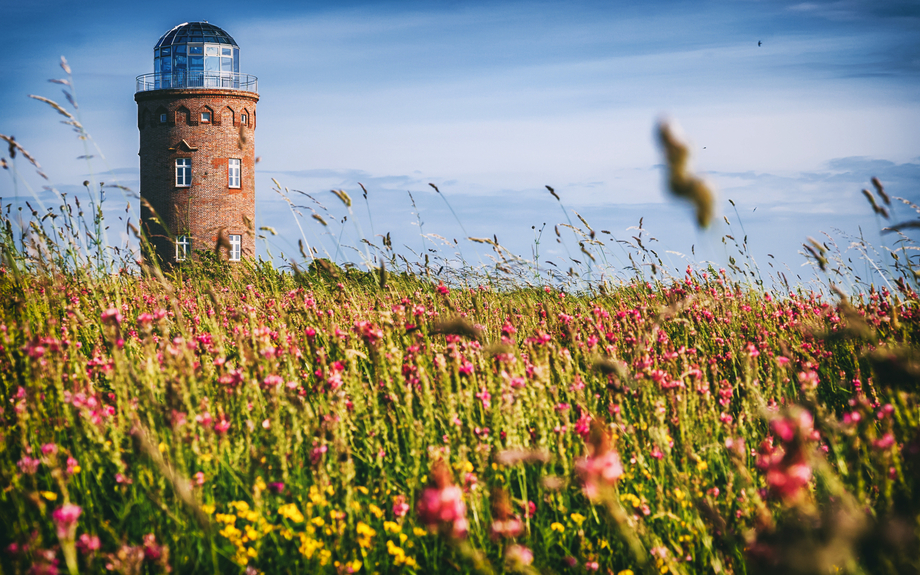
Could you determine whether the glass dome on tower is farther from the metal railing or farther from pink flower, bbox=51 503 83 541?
pink flower, bbox=51 503 83 541

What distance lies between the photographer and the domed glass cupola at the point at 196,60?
2803 cm

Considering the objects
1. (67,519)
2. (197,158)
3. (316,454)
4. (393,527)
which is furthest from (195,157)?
(67,519)

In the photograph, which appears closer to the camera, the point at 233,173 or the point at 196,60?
the point at 233,173

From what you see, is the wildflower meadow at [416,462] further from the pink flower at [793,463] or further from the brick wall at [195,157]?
the brick wall at [195,157]

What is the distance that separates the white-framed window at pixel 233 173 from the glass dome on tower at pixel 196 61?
3848mm

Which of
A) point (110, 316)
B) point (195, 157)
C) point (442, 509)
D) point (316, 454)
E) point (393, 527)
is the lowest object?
point (393, 527)

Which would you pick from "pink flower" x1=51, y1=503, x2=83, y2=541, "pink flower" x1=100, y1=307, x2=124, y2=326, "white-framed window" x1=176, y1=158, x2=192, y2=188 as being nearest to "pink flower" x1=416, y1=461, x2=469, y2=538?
"pink flower" x1=51, y1=503, x2=83, y2=541

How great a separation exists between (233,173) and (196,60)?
640cm

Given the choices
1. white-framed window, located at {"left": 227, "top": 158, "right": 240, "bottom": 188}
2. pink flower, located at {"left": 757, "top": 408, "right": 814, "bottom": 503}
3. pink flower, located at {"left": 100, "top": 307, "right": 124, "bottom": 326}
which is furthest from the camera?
white-framed window, located at {"left": 227, "top": 158, "right": 240, "bottom": 188}

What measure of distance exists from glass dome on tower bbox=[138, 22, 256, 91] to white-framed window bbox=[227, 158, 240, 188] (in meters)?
3.85

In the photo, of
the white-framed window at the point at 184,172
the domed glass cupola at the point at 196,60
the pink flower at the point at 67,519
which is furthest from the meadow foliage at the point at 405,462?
the domed glass cupola at the point at 196,60

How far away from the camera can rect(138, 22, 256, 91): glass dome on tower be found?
2803 cm

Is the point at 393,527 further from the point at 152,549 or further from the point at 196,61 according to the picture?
the point at 196,61

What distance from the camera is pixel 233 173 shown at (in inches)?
1060
